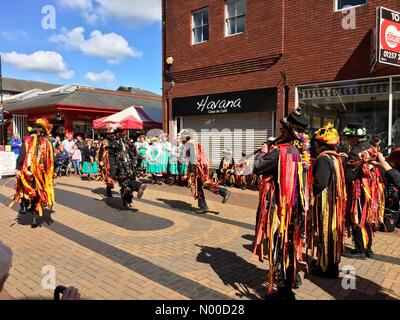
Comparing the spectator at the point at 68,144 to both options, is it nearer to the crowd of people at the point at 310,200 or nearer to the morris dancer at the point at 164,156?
the morris dancer at the point at 164,156

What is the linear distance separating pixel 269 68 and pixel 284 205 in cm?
890

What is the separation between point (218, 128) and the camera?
13.8m

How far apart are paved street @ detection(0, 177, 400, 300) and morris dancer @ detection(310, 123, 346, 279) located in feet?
1.29

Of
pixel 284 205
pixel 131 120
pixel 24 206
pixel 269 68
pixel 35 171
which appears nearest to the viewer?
pixel 284 205

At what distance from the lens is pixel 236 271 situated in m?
4.81

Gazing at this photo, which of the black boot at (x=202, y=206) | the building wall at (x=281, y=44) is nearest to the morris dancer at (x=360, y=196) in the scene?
the black boot at (x=202, y=206)

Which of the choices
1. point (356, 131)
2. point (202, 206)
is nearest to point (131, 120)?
point (202, 206)

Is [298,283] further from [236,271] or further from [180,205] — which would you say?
[180,205]

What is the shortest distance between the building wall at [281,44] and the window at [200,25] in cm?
21

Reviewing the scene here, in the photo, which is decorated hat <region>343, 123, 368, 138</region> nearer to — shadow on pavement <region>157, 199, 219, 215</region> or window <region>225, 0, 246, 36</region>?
shadow on pavement <region>157, 199, 219, 215</region>

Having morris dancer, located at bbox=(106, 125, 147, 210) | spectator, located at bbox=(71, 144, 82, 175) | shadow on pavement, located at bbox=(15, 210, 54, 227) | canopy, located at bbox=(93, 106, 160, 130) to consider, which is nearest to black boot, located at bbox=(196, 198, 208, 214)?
morris dancer, located at bbox=(106, 125, 147, 210)

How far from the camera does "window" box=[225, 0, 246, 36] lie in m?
12.7

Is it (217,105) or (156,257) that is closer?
(156,257)

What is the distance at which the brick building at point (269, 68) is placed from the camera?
9836 mm
